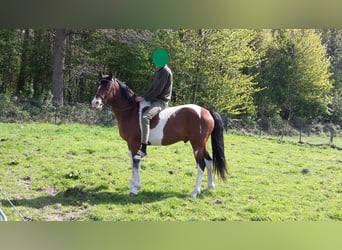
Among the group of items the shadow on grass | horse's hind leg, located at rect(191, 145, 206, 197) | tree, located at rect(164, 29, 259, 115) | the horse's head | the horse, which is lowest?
the shadow on grass

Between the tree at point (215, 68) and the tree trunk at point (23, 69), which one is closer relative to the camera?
the tree at point (215, 68)

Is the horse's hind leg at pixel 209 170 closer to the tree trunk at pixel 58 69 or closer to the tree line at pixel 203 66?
the tree line at pixel 203 66

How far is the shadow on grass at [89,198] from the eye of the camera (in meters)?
3.00

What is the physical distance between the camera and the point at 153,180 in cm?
340

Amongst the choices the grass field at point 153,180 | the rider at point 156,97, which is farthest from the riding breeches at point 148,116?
the grass field at point 153,180

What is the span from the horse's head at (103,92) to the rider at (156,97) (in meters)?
0.25

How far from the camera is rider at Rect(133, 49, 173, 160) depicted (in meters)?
3.16

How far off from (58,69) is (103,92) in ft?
6.24

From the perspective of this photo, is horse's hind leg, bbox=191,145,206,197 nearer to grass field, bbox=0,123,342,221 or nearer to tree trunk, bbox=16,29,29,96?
grass field, bbox=0,123,342,221

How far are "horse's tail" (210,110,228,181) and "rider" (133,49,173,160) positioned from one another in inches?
18.2

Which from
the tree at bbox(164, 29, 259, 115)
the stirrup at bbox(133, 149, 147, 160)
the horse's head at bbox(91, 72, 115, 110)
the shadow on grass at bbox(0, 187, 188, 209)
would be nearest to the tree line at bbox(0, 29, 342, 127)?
the tree at bbox(164, 29, 259, 115)

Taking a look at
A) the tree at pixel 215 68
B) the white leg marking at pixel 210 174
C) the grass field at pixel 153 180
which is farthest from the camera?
the tree at pixel 215 68

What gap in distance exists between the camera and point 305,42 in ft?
14.5
